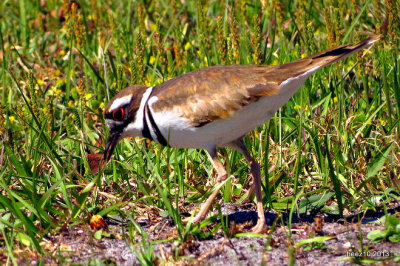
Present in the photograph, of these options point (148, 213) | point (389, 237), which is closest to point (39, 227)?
point (148, 213)

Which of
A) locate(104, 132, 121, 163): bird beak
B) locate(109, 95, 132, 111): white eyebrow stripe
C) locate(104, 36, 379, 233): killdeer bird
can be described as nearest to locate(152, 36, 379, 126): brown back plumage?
locate(104, 36, 379, 233): killdeer bird

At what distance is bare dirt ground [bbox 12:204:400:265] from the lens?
366cm

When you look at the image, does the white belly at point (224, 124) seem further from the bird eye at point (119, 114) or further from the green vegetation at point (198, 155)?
the bird eye at point (119, 114)

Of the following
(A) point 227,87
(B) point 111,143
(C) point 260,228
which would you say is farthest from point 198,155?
(C) point 260,228

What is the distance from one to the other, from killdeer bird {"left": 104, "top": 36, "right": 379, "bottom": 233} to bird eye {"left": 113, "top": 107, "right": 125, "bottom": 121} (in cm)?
16

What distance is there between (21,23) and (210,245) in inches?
198

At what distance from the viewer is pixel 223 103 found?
4.25 meters

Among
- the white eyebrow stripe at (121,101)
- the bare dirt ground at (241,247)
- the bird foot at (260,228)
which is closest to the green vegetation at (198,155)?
the bare dirt ground at (241,247)

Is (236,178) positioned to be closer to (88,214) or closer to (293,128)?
(293,128)

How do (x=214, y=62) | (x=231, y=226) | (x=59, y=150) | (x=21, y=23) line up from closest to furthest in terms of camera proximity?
(x=231, y=226)
(x=59, y=150)
(x=214, y=62)
(x=21, y=23)

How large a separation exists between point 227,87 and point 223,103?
146mm

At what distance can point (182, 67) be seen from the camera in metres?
6.55

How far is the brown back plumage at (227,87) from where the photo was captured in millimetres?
4211

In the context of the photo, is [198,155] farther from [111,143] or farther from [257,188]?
[257,188]
